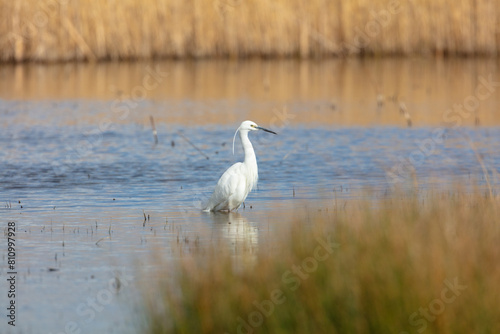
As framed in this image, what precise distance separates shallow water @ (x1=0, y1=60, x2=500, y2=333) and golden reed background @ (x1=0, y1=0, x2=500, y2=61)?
1.16 meters

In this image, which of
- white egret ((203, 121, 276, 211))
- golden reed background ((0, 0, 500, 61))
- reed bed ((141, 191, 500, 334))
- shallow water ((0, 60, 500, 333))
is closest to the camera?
reed bed ((141, 191, 500, 334))

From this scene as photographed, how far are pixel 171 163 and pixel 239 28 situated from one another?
15.4m

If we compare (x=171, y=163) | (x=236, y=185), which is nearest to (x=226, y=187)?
(x=236, y=185)

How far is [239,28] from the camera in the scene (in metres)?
29.3

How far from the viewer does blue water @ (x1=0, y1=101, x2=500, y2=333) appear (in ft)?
24.8

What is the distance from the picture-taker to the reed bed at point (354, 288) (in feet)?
17.6

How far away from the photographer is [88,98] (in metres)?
23.2

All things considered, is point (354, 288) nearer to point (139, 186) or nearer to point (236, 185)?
point (236, 185)

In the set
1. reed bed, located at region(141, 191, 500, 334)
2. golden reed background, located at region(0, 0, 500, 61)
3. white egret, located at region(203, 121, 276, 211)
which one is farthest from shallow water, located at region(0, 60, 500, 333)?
golden reed background, located at region(0, 0, 500, 61)

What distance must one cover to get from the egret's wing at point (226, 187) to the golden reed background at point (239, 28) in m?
18.2

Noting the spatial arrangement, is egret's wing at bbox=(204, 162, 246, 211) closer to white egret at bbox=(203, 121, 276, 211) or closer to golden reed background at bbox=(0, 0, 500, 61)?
white egret at bbox=(203, 121, 276, 211)

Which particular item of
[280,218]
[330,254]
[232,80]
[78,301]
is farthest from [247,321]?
[232,80]

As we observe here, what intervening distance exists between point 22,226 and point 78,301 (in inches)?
113

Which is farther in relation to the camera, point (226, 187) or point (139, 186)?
point (139, 186)
